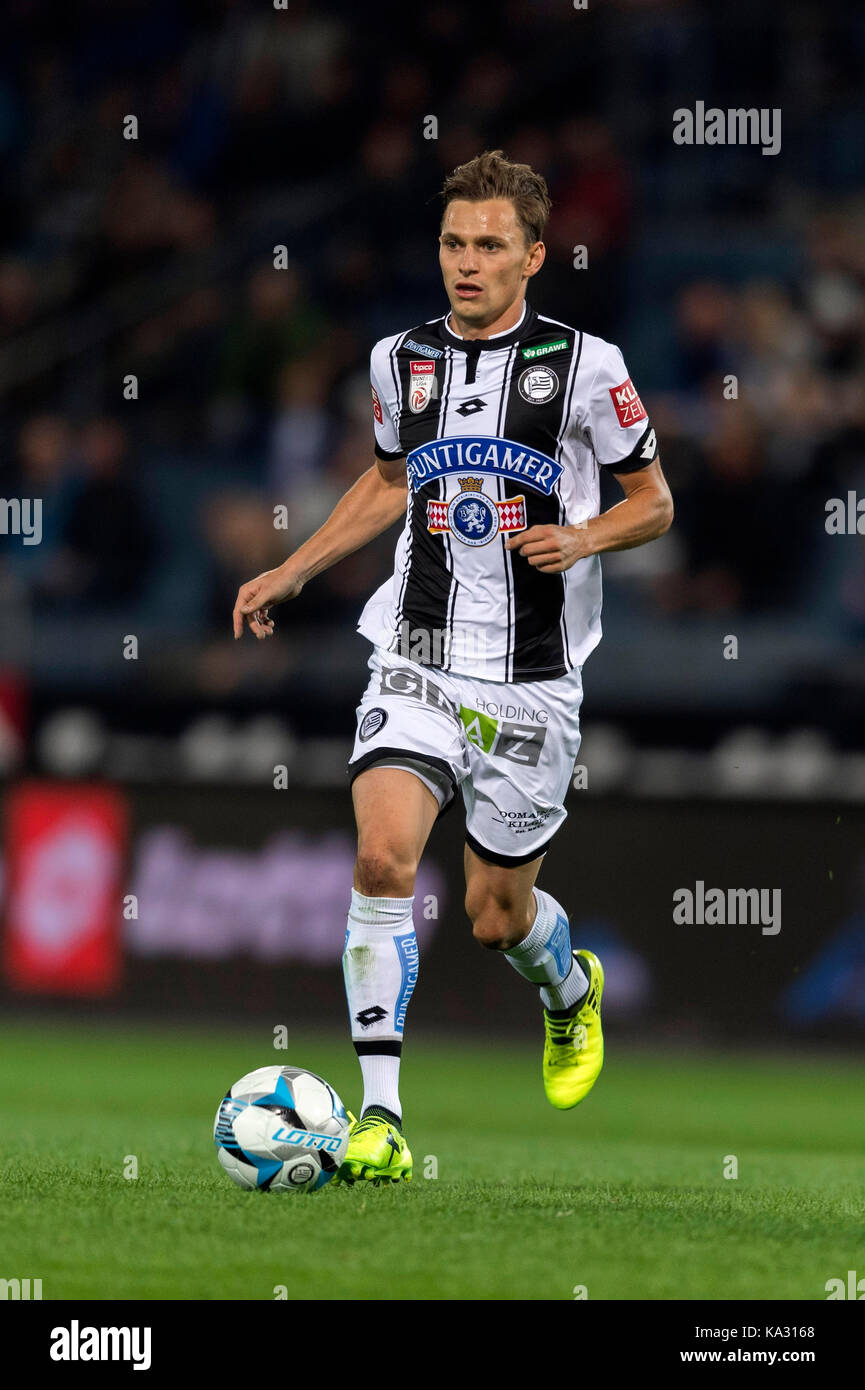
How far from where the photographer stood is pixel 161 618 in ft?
42.9

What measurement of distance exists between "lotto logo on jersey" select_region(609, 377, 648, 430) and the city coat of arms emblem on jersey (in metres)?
0.53

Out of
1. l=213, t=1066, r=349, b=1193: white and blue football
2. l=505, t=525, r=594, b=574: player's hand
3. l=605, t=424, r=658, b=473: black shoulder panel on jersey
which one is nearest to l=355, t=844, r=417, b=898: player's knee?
l=213, t=1066, r=349, b=1193: white and blue football

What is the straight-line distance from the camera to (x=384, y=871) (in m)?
5.73

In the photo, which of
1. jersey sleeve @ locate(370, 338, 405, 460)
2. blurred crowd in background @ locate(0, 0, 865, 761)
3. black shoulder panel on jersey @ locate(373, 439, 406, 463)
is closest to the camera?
jersey sleeve @ locate(370, 338, 405, 460)

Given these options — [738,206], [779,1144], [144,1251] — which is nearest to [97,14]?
[738,206]

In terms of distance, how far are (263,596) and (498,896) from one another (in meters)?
1.19

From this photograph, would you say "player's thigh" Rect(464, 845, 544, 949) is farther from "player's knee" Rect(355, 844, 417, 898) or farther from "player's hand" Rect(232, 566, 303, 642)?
"player's hand" Rect(232, 566, 303, 642)

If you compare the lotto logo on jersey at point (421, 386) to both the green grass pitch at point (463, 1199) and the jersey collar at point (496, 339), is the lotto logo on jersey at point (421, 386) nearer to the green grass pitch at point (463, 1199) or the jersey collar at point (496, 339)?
the jersey collar at point (496, 339)

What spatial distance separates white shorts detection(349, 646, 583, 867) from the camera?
19.6 ft

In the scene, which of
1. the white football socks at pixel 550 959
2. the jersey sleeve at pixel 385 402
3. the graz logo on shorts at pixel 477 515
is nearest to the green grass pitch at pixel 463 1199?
the white football socks at pixel 550 959

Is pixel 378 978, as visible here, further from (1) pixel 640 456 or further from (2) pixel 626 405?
(2) pixel 626 405

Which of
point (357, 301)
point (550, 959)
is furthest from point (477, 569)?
point (357, 301)

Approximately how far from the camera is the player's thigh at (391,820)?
225 inches

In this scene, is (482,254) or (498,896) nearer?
(482,254)
